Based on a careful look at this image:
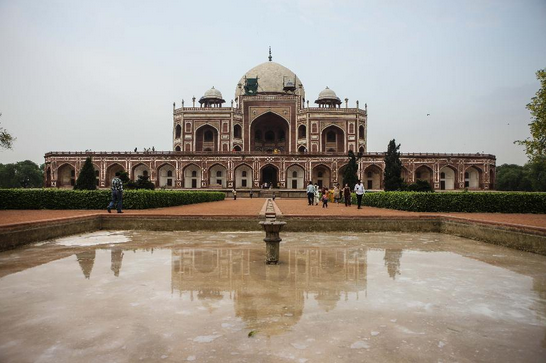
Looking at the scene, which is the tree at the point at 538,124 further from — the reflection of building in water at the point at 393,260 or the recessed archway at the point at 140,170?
the recessed archway at the point at 140,170

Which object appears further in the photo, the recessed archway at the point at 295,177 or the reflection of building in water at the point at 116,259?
the recessed archway at the point at 295,177

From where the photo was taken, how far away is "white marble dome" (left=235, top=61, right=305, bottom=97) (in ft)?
153

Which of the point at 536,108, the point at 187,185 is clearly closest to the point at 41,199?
the point at 536,108

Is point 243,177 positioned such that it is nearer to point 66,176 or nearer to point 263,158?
point 263,158

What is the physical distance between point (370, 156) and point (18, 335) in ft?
117

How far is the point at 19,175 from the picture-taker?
50.4m

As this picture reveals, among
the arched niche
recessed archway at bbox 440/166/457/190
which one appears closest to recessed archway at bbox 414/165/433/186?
recessed archway at bbox 440/166/457/190

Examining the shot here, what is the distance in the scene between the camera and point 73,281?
3.98 m

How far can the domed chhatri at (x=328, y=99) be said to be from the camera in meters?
45.1

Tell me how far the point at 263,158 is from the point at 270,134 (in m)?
10.5

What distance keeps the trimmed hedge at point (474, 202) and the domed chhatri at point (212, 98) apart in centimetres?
3485

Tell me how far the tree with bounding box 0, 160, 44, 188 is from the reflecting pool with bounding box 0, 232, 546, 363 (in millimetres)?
51366

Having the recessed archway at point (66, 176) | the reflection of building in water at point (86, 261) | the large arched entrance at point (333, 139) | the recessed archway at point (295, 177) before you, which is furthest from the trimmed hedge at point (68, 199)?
the large arched entrance at point (333, 139)

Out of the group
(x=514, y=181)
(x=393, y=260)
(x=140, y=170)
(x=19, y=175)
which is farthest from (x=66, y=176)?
(x=514, y=181)
